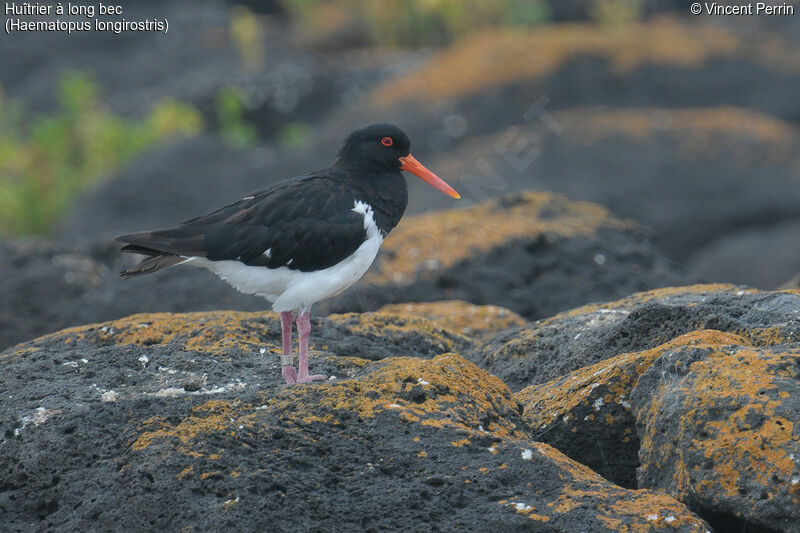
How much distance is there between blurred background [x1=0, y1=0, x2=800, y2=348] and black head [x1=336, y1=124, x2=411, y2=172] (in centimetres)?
511

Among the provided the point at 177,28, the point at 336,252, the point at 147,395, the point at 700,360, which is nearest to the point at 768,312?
the point at 700,360

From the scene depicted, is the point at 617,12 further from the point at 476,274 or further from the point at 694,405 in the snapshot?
the point at 694,405

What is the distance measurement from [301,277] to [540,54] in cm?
1375

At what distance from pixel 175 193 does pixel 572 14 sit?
11694mm

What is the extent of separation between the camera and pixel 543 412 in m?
5.71

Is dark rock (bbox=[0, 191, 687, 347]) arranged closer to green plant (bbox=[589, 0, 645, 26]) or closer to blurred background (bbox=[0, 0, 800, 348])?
blurred background (bbox=[0, 0, 800, 348])

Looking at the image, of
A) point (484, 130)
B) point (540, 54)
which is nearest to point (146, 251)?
point (484, 130)

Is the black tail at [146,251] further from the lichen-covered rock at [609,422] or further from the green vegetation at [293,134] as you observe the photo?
the green vegetation at [293,134]

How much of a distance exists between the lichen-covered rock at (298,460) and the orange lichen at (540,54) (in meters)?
13.8

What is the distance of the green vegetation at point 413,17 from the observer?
22.8m

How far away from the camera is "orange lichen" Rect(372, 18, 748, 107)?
62.1 feet

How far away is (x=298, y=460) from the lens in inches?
195

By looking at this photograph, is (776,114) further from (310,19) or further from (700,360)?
(700,360)

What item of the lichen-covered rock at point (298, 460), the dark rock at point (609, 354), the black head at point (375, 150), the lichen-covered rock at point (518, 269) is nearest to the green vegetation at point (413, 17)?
the lichen-covered rock at point (518, 269)
